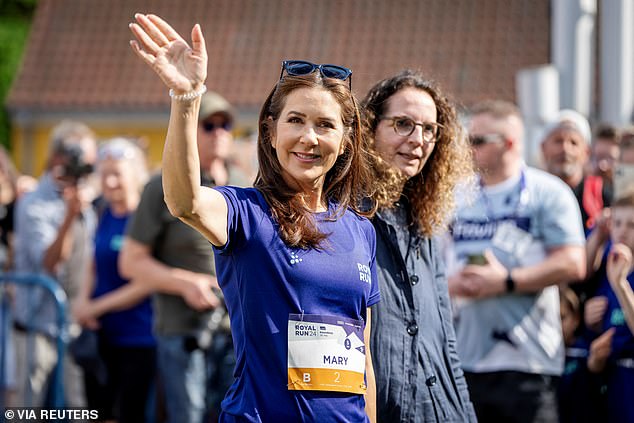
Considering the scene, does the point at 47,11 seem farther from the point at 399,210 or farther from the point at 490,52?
the point at 399,210

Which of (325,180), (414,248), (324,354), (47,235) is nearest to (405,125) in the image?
(414,248)

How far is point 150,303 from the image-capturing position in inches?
284

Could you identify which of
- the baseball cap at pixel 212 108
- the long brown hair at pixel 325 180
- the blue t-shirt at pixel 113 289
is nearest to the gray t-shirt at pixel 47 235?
the blue t-shirt at pixel 113 289

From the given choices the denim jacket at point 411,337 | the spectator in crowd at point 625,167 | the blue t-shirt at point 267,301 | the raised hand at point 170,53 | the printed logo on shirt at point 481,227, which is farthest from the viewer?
the spectator in crowd at point 625,167

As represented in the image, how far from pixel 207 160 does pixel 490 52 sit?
18.3 metres

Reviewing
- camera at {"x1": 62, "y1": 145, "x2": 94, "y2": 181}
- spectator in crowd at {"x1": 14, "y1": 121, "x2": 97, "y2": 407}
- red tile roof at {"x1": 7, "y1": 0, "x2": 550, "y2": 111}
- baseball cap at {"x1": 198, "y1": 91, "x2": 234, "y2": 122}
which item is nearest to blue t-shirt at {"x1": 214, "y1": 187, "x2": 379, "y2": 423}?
baseball cap at {"x1": 198, "y1": 91, "x2": 234, "y2": 122}

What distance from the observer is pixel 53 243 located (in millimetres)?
7930

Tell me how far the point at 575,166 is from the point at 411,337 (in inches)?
137

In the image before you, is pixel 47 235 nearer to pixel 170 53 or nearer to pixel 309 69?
pixel 309 69

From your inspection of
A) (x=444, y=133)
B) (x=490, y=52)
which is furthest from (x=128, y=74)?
(x=444, y=133)

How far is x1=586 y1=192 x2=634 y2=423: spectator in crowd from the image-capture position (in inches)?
224

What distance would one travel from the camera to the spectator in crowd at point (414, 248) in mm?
3875

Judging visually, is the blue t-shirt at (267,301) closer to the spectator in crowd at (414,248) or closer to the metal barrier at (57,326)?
the spectator in crowd at (414,248)

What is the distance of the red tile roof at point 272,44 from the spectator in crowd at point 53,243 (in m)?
15.2
